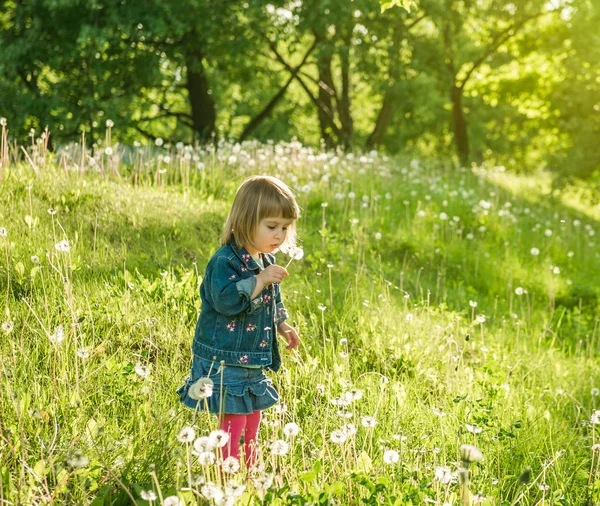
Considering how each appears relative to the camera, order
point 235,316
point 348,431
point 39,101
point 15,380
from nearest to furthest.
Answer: point 348,431
point 235,316
point 15,380
point 39,101

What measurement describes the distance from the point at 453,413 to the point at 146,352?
5.62 ft

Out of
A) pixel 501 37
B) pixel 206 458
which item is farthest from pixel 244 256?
pixel 501 37

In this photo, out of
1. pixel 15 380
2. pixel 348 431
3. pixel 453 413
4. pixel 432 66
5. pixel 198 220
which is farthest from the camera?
pixel 432 66

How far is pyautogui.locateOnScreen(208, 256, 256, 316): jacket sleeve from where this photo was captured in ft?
9.20

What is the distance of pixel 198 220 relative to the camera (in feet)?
19.5

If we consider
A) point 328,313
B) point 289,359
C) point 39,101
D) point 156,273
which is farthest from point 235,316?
point 39,101

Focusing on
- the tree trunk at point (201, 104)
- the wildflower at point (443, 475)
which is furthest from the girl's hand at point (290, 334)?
the tree trunk at point (201, 104)

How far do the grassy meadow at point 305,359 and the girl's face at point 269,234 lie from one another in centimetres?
71

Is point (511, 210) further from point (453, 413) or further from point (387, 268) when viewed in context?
point (453, 413)

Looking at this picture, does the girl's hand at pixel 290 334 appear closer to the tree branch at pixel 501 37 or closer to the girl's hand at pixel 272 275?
the girl's hand at pixel 272 275

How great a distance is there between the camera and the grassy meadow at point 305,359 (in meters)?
2.62

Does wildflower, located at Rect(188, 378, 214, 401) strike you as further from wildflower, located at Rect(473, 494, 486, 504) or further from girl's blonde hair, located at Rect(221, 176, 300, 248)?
wildflower, located at Rect(473, 494, 486, 504)

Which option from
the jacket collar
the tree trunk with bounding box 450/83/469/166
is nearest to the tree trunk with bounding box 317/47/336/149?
the tree trunk with bounding box 450/83/469/166

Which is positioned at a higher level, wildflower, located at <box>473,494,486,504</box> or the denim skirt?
the denim skirt
